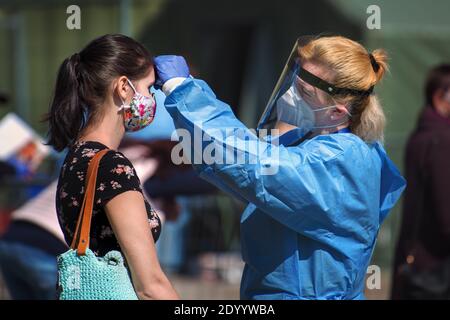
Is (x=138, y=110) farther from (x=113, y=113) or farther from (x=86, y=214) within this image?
(x=86, y=214)

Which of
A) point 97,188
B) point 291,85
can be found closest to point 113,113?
point 97,188

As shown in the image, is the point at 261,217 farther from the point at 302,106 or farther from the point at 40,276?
the point at 40,276

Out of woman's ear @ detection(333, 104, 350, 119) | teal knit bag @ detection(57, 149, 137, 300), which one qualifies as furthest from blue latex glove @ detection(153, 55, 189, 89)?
woman's ear @ detection(333, 104, 350, 119)

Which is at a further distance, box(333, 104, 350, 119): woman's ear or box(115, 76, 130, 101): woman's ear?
box(333, 104, 350, 119): woman's ear

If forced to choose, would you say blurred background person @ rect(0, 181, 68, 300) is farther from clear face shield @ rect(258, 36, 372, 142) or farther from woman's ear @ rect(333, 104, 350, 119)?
woman's ear @ rect(333, 104, 350, 119)

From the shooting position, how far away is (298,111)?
10.3 ft

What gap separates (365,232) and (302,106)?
49 cm

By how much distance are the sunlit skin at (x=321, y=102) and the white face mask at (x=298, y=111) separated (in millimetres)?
11

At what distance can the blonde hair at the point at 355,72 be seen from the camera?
3.09 metres

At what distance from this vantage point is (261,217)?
10.2 ft

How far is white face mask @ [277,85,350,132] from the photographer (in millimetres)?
3137

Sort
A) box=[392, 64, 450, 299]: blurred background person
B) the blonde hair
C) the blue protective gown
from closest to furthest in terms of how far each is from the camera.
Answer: the blue protective gown
the blonde hair
box=[392, 64, 450, 299]: blurred background person

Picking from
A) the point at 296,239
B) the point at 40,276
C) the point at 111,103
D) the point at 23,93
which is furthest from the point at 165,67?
the point at 23,93

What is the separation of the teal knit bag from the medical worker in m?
0.41
